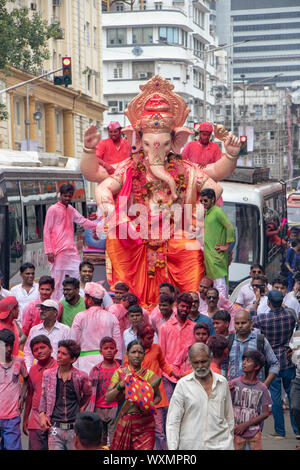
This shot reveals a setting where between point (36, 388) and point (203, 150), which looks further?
point (203, 150)

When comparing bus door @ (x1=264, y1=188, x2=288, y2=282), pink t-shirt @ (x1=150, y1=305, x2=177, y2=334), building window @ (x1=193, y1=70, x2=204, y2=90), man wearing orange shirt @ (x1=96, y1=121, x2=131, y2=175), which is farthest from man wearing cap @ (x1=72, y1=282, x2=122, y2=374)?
building window @ (x1=193, y1=70, x2=204, y2=90)

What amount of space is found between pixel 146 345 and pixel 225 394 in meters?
1.63

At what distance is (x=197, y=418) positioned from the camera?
6449 millimetres

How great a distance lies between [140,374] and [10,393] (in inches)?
46.9

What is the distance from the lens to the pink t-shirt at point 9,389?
779 cm

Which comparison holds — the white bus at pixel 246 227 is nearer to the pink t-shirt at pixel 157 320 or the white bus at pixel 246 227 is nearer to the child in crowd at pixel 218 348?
the pink t-shirt at pixel 157 320

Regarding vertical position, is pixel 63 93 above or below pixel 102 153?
above

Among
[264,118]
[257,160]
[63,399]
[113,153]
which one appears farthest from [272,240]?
[257,160]

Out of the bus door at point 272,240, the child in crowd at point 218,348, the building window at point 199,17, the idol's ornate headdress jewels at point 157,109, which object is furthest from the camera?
the building window at point 199,17

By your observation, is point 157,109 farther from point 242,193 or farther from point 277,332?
point 242,193

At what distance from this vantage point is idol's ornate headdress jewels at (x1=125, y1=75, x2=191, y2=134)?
12438 mm

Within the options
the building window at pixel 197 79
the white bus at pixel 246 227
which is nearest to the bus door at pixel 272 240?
the white bus at pixel 246 227
